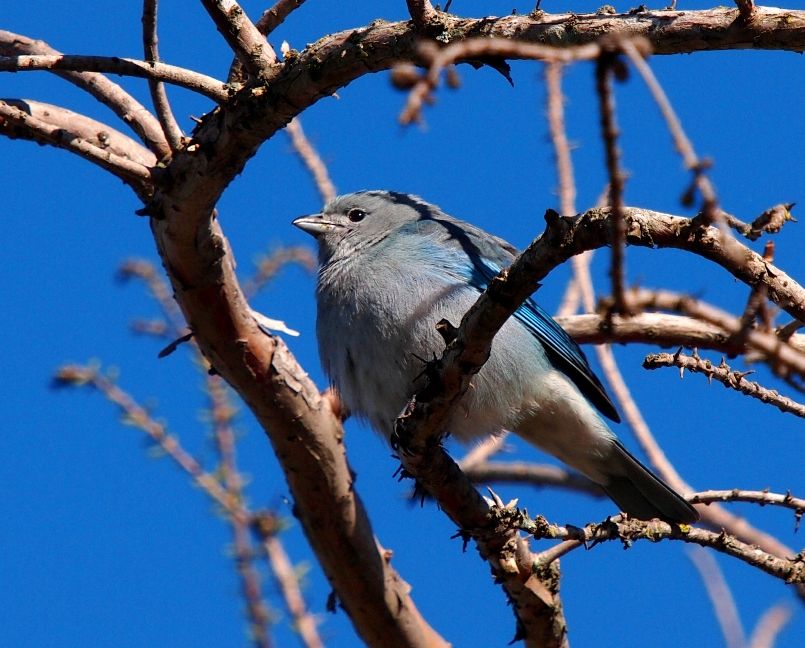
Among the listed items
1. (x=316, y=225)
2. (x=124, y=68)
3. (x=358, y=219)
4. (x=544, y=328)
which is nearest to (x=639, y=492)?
(x=544, y=328)

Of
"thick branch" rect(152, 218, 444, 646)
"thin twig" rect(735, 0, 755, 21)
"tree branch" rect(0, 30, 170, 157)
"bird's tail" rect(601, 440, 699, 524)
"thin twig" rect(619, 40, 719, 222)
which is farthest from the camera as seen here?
"tree branch" rect(0, 30, 170, 157)

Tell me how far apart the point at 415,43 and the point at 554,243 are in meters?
1.17

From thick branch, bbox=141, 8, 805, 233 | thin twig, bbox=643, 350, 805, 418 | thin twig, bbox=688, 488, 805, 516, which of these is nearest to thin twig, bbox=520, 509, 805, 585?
thin twig, bbox=688, 488, 805, 516

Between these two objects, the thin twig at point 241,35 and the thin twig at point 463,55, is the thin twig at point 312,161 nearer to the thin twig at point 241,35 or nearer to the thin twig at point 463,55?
the thin twig at point 241,35

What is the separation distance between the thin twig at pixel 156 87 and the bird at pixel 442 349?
4.14 feet

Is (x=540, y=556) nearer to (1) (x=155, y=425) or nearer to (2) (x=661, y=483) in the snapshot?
(2) (x=661, y=483)

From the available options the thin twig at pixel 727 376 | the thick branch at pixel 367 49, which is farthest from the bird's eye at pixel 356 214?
the thin twig at pixel 727 376

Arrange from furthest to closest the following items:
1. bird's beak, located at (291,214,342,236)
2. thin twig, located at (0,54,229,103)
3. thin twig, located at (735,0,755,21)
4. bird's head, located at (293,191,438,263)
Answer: bird's beak, located at (291,214,342,236), bird's head, located at (293,191,438,263), thin twig, located at (0,54,229,103), thin twig, located at (735,0,755,21)

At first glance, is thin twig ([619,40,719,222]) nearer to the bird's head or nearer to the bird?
the bird

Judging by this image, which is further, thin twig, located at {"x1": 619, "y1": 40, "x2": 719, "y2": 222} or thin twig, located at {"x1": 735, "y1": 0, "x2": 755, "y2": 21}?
thin twig, located at {"x1": 735, "y1": 0, "x2": 755, "y2": 21}

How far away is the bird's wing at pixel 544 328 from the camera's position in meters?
5.82

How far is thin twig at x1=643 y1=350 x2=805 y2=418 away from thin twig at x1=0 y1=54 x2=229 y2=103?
2083 mm

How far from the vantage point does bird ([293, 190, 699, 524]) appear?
545 centimetres

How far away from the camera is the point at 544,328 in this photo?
19.3ft
